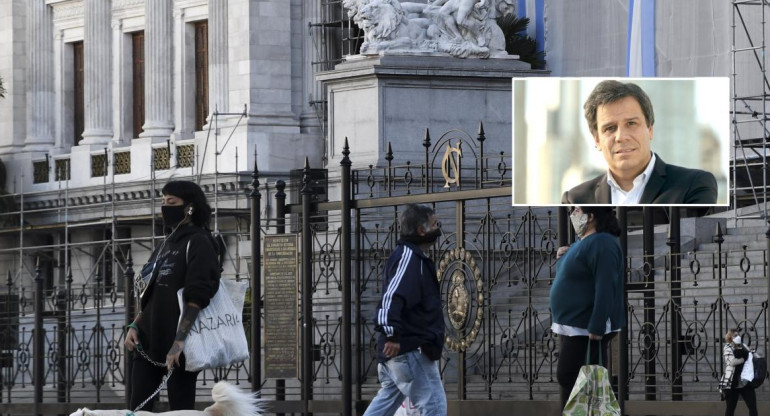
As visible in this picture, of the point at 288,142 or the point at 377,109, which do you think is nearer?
the point at 377,109

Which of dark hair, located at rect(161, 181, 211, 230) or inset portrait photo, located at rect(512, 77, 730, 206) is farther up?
inset portrait photo, located at rect(512, 77, 730, 206)

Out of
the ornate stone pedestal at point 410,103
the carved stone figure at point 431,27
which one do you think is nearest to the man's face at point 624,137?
the ornate stone pedestal at point 410,103

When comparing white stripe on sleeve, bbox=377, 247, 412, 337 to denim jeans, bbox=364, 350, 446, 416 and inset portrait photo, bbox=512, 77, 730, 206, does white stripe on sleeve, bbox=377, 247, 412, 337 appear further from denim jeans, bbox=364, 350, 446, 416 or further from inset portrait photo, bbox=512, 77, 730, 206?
inset portrait photo, bbox=512, 77, 730, 206

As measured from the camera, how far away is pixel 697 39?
33250mm

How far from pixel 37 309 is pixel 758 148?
12.7m

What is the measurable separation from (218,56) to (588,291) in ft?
93.3

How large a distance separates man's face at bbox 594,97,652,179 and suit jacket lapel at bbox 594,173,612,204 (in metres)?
0.09

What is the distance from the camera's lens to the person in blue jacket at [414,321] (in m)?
12.7

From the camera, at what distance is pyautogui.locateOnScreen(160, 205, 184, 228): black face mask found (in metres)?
13.2

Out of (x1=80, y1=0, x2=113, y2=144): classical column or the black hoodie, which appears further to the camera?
(x1=80, y1=0, x2=113, y2=144): classical column

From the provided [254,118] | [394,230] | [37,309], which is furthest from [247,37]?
[394,230]

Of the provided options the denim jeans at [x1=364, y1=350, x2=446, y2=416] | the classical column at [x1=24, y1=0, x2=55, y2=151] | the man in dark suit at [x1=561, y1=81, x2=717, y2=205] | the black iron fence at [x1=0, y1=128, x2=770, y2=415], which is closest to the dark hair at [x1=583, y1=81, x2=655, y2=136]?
the man in dark suit at [x1=561, y1=81, x2=717, y2=205]

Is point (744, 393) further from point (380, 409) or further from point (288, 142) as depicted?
point (288, 142)

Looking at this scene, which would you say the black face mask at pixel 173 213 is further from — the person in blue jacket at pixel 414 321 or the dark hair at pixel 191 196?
the person in blue jacket at pixel 414 321
